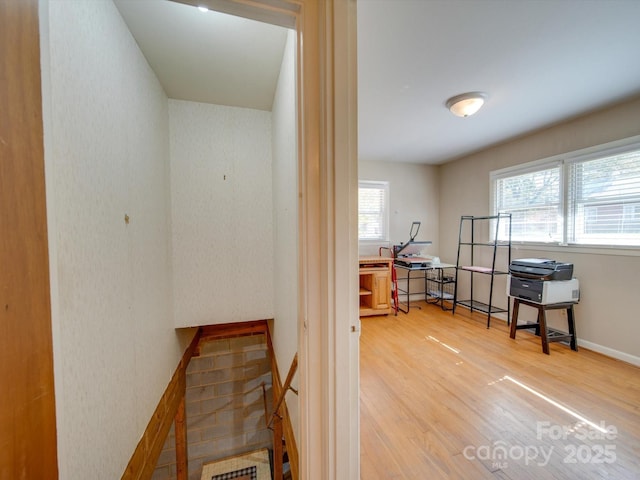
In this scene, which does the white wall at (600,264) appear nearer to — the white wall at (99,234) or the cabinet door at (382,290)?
the cabinet door at (382,290)

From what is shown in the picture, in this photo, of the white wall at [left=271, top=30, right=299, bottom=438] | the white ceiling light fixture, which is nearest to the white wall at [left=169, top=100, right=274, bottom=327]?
the white wall at [left=271, top=30, right=299, bottom=438]

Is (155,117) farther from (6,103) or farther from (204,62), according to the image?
(6,103)

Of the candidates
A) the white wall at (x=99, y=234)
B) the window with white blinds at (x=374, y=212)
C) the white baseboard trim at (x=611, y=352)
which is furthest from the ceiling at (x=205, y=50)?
the white baseboard trim at (x=611, y=352)

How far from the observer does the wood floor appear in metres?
1.29

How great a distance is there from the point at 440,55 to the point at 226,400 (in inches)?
143

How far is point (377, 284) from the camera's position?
3598 millimetres

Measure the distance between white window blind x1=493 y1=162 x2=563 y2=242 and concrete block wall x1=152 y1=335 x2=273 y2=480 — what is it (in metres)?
3.62

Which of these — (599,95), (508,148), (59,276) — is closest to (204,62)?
(59,276)

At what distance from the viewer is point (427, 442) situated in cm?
143

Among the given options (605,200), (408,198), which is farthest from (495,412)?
(408,198)

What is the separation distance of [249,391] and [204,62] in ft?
10.1

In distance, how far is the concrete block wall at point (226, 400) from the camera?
7.88 feet

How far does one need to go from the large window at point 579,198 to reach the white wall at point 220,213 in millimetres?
3228

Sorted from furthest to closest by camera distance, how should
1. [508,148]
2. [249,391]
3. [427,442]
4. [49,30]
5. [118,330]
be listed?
[508,148] < [249,391] < [427,442] < [118,330] < [49,30]
